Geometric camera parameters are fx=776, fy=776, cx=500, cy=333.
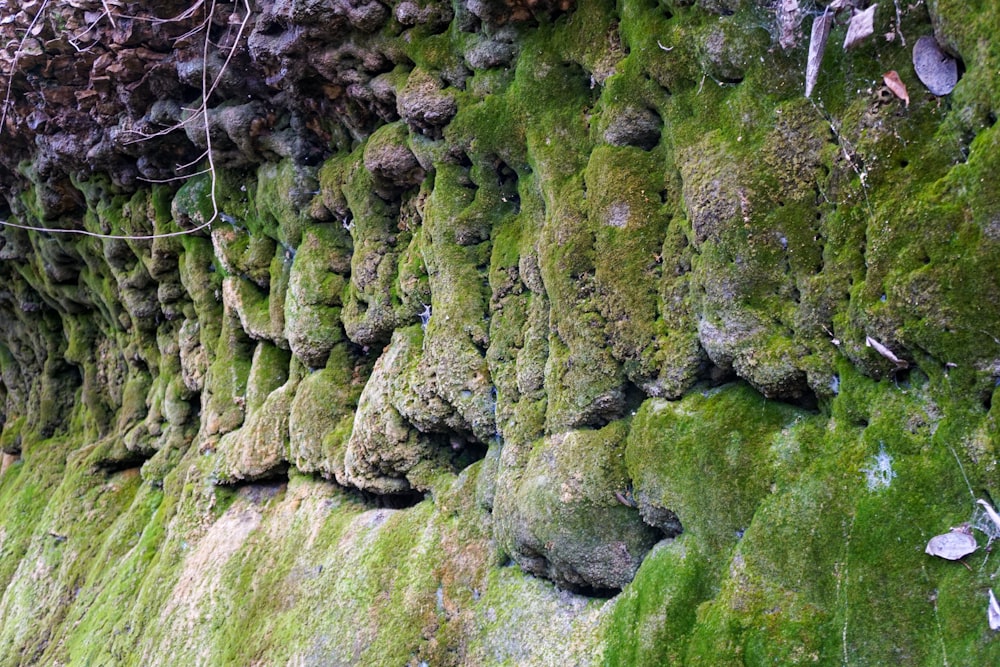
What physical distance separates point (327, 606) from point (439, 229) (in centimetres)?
254

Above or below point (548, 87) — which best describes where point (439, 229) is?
below

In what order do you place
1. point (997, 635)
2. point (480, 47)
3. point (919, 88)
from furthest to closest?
1. point (480, 47)
2. point (919, 88)
3. point (997, 635)

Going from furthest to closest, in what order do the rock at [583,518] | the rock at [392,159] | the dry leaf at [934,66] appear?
the rock at [392,159]
the rock at [583,518]
the dry leaf at [934,66]

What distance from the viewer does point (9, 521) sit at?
1182cm

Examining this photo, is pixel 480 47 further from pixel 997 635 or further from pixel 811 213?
pixel 997 635

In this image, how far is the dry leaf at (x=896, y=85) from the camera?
261cm

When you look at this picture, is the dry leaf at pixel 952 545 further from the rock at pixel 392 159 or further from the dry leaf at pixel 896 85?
the rock at pixel 392 159

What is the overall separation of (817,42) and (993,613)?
6.46 feet

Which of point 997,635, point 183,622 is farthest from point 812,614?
point 183,622

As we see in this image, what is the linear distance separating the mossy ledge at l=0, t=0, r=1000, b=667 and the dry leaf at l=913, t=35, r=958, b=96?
4 cm

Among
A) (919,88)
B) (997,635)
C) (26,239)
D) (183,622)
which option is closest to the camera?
(997,635)

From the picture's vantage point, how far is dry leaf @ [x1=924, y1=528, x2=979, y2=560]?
2340mm

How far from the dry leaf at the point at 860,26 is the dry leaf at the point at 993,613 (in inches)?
73.1

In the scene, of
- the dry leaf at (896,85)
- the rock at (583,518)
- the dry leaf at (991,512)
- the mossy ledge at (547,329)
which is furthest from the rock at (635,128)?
the dry leaf at (991,512)
